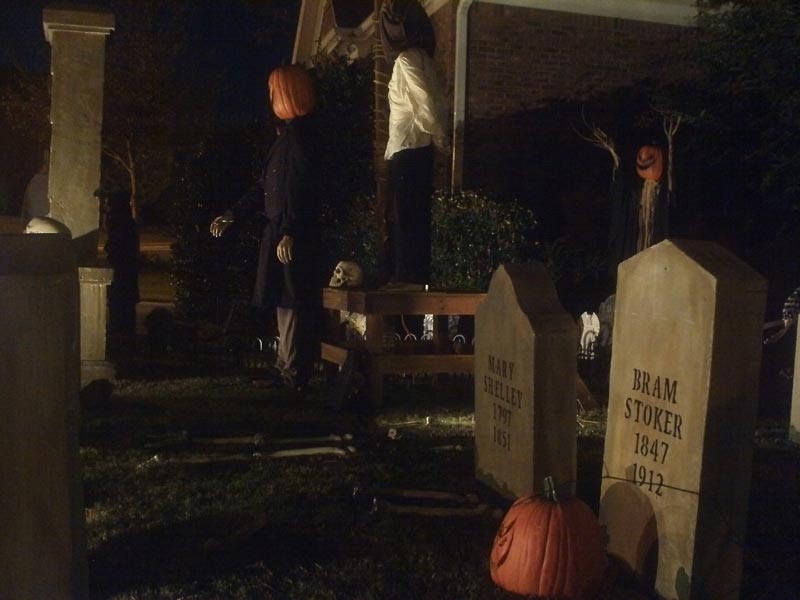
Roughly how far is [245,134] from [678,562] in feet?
33.3

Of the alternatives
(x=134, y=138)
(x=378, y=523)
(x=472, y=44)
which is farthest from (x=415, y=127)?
(x=134, y=138)

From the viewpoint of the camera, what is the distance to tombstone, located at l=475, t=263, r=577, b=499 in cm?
419

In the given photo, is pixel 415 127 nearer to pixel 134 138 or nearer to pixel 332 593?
pixel 332 593

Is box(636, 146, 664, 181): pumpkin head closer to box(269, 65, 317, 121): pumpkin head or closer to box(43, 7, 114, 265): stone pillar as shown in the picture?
box(269, 65, 317, 121): pumpkin head

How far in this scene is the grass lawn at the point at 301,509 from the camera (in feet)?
12.0

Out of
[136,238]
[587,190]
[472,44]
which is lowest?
[136,238]

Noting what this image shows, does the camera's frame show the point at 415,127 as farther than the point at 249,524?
Yes

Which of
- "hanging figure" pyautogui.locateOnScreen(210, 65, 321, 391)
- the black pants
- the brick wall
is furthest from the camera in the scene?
the brick wall

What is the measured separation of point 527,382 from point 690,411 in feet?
3.17

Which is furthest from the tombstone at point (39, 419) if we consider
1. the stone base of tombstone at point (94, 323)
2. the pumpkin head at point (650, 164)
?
the pumpkin head at point (650, 164)

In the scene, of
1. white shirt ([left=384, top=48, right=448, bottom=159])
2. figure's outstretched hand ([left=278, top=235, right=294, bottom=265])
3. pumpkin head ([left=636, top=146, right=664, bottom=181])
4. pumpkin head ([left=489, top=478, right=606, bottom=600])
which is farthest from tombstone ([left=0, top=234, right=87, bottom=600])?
pumpkin head ([left=636, top=146, right=664, bottom=181])

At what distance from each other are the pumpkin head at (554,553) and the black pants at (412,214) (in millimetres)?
4017

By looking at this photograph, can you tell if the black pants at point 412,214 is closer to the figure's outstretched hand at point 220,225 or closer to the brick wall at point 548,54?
the figure's outstretched hand at point 220,225

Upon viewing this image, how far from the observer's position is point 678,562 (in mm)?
3455
